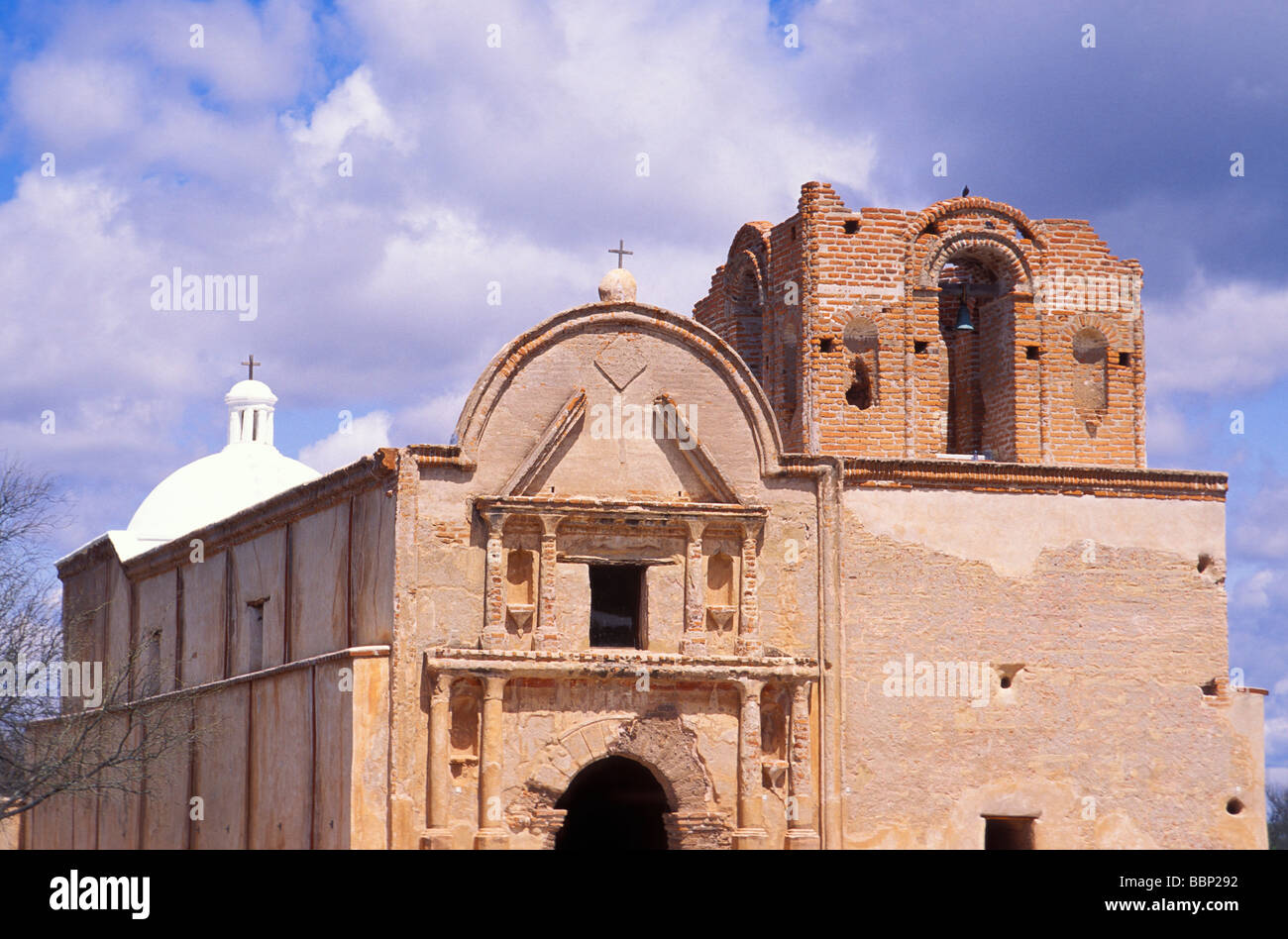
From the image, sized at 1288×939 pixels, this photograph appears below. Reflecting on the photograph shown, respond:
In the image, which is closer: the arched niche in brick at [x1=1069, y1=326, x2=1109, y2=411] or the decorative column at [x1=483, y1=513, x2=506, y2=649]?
the decorative column at [x1=483, y1=513, x2=506, y2=649]

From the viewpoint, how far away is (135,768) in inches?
1027

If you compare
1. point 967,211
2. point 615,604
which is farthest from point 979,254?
point 615,604

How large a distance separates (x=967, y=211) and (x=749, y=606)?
599cm

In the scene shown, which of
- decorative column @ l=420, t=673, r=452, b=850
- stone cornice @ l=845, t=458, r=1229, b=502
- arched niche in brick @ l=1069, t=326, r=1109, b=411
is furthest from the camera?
arched niche in brick @ l=1069, t=326, r=1109, b=411

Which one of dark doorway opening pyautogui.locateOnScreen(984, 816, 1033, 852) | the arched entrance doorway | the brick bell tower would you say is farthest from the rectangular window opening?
dark doorway opening pyautogui.locateOnScreen(984, 816, 1033, 852)

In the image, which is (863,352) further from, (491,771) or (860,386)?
(491,771)

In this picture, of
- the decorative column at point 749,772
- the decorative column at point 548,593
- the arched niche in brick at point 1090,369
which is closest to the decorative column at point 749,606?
the decorative column at point 749,772

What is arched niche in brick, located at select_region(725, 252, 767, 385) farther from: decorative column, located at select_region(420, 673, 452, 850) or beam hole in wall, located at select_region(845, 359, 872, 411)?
decorative column, located at select_region(420, 673, 452, 850)

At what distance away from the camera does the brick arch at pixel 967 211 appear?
2403cm

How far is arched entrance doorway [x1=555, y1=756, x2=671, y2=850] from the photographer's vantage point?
23.5m

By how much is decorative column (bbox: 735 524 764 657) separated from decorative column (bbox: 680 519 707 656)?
0.40 meters

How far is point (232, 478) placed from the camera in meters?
34.2

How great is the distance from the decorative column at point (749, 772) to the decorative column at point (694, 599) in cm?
61
